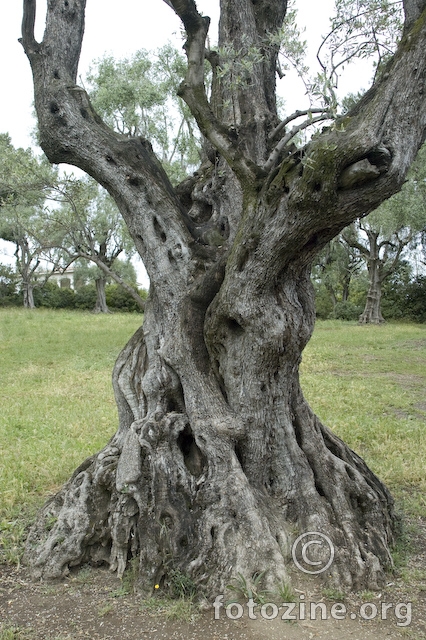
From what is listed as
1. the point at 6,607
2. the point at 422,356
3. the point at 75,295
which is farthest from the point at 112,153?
the point at 75,295

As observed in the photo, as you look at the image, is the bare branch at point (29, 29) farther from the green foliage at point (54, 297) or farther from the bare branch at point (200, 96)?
the green foliage at point (54, 297)

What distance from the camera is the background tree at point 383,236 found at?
2706 cm

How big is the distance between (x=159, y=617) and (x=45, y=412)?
6995 mm

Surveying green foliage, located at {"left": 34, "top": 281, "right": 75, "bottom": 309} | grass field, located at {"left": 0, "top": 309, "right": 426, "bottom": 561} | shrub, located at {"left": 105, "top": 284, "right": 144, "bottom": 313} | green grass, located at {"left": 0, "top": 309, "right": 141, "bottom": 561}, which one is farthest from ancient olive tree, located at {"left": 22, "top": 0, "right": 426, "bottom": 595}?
shrub, located at {"left": 105, "top": 284, "right": 144, "bottom": 313}

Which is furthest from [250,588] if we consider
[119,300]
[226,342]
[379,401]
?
[119,300]

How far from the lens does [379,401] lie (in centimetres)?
1177

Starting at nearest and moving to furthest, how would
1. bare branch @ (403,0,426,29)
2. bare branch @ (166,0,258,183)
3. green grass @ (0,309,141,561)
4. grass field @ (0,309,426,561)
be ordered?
bare branch @ (403,0,426,29) < bare branch @ (166,0,258,183) < green grass @ (0,309,141,561) < grass field @ (0,309,426,561)

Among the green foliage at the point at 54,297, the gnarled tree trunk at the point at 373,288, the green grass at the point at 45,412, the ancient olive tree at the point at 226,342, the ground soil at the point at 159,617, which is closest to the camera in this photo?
the ground soil at the point at 159,617

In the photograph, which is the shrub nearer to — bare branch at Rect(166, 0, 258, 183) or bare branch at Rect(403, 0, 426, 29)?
bare branch at Rect(166, 0, 258, 183)

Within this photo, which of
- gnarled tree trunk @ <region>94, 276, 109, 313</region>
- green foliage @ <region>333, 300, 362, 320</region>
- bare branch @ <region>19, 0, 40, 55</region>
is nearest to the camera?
bare branch @ <region>19, 0, 40, 55</region>

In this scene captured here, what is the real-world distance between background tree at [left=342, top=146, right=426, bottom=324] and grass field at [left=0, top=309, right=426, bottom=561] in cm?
800

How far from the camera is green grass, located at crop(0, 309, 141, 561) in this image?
265 inches

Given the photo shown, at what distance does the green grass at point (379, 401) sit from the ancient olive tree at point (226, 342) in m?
2.01

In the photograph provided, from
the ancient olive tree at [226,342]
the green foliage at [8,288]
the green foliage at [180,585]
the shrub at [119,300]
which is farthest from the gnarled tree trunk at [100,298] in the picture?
the green foliage at [180,585]
